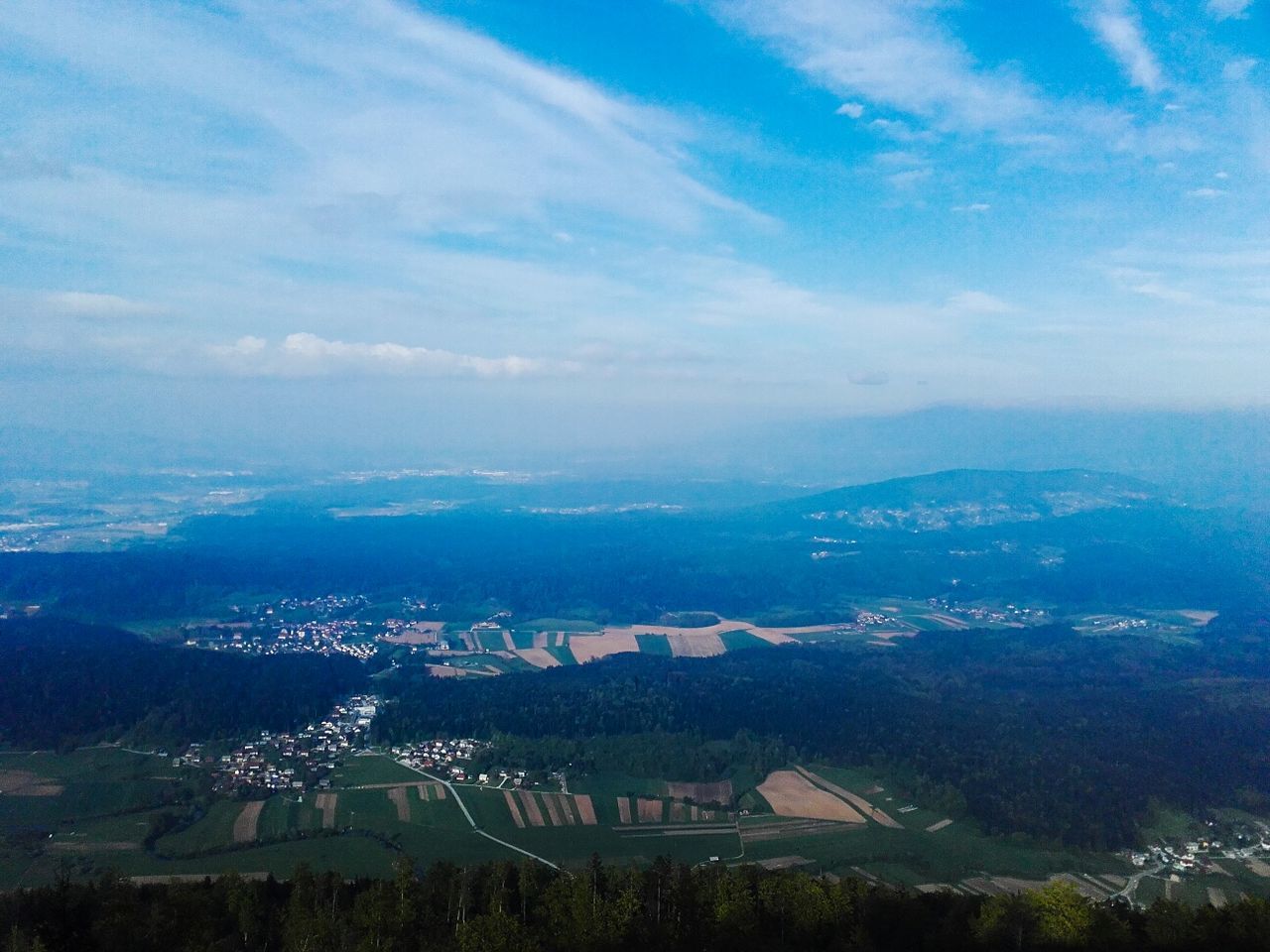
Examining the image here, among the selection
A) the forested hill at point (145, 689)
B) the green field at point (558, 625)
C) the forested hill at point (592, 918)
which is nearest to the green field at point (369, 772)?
the forested hill at point (145, 689)

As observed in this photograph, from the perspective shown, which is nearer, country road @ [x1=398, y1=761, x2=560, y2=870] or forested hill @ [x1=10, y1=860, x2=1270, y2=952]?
forested hill @ [x1=10, y1=860, x2=1270, y2=952]

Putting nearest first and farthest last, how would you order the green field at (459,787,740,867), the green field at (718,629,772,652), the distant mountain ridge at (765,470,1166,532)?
the green field at (459,787,740,867) < the green field at (718,629,772,652) < the distant mountain ridge at (765,470,1166,532)

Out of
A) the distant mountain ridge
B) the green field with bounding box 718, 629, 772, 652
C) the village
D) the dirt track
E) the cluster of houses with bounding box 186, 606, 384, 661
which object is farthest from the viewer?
the distant mountain ridge

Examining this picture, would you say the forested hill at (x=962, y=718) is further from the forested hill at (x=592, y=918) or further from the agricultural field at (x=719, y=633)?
the forested hill at (x=592, y=918)

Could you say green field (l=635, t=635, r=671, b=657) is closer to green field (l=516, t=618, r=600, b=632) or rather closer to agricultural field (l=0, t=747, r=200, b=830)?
green field (l=516, t=618, r=600, b=632)

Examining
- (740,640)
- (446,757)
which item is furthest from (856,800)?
(740,640)

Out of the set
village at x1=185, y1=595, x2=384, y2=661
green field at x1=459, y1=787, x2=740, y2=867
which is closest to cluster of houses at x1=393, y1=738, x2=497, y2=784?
green field at x1=459, y1=787, x2=740, y2=867

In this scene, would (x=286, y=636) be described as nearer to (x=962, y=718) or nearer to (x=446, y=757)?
(x=446, y=757)

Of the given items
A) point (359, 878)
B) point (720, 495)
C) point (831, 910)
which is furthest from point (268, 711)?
point (720, 495)
